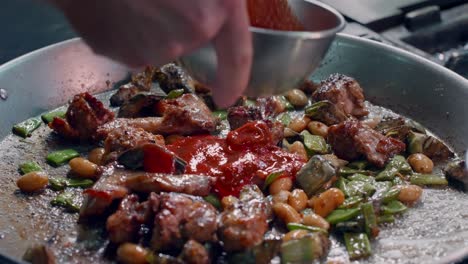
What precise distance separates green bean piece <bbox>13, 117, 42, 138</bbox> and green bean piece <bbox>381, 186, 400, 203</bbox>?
147 centimetres

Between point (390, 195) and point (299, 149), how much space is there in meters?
0.42

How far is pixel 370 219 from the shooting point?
2.13 meters

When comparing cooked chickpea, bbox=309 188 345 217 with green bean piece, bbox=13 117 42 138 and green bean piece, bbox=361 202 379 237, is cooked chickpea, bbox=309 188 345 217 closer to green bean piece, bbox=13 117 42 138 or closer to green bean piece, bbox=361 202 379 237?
green bean piece, bbox=361 202 379 237

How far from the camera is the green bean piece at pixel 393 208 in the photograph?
2225mm


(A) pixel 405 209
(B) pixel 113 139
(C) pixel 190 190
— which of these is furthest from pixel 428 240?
(B) pixel 113 139

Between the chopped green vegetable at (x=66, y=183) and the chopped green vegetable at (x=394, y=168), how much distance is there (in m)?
1.09

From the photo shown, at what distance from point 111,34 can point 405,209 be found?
1.29 m

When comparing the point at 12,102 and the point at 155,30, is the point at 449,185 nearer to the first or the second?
A: the point at 155,30

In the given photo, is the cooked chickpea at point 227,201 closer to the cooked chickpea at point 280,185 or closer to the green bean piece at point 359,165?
the cooked chickpea at point 280,185

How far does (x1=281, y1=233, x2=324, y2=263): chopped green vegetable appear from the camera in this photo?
195 cm

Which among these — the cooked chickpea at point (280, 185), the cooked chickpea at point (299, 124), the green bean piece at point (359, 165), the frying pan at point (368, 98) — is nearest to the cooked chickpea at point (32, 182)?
the frying pan at point (368, 98)

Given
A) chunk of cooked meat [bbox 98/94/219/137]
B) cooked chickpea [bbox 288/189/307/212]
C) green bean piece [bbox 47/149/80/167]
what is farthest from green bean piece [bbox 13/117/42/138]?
cooked chickpea [bbox 288/189/307/212]

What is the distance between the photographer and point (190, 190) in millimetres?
2135

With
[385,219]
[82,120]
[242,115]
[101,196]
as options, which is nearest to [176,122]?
[242,115]
